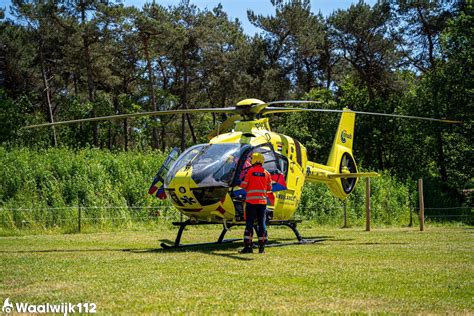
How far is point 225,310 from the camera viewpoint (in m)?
6.13

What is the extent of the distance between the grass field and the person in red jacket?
0.51 m

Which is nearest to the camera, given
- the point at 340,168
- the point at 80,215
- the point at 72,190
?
the point at 340,168

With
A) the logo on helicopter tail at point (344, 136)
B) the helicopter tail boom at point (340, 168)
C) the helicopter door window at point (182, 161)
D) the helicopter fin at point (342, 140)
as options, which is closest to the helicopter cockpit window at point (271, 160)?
the helicopter door window at point (182, 161)

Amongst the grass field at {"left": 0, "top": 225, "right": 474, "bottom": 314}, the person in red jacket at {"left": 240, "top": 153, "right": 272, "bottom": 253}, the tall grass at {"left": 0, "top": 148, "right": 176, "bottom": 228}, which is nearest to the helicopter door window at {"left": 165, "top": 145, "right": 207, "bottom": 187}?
the person in red jacket at {"left": 240, "top": 153, "right": 272, "bottom": 253}

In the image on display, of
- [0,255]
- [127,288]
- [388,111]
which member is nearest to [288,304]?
[127,288]

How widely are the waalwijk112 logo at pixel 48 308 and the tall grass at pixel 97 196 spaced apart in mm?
14642

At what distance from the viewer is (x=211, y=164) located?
1252 cm

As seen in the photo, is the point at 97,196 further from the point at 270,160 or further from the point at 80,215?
the point at 270,160

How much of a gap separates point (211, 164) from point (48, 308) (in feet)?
22.2

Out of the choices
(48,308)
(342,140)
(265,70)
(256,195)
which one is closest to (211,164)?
(256,195)

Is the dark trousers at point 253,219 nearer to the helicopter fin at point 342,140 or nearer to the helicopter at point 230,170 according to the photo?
the helicopter at point 230,170

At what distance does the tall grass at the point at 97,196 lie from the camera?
2116 cm

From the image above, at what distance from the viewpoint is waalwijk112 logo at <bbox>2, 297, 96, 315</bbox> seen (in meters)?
5.96

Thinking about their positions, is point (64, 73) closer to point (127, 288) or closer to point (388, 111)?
point (388, 111)
